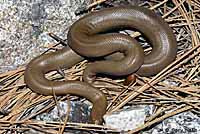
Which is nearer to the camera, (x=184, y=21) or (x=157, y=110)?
(x=157, y=110)

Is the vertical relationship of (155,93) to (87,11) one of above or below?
below

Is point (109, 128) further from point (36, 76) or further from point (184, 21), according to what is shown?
point (184, 21)

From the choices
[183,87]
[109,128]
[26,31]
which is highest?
[26,31]

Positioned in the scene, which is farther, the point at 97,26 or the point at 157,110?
the point at 97,26

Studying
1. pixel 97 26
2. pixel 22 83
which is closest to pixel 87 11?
pixel 97 26

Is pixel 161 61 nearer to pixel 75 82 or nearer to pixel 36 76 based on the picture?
pixel 75 82

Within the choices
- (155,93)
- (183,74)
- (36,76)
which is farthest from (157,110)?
(36,76)
